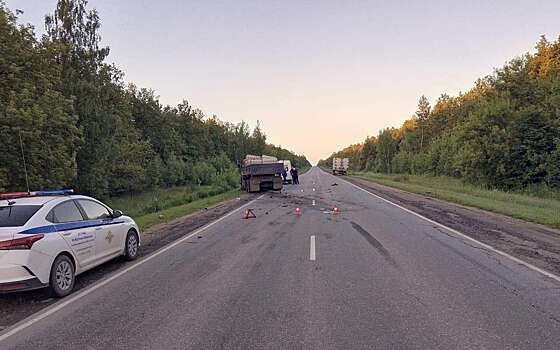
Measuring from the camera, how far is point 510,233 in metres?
12.2

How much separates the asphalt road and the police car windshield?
1532 millimetres

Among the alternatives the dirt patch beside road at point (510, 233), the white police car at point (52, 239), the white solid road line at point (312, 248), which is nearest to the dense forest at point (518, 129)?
the dirt patch beside road at point (510, 233)

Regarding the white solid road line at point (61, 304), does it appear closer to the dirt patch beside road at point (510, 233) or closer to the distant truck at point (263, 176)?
the dirt patch beside road at point (510, 233)

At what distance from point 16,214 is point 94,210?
180 cm

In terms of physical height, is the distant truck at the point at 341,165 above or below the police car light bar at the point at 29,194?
above

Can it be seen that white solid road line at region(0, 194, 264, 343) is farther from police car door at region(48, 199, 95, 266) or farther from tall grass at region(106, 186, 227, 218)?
tall grass at region(106, 186, 227, 218)

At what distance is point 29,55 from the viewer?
21094 mm

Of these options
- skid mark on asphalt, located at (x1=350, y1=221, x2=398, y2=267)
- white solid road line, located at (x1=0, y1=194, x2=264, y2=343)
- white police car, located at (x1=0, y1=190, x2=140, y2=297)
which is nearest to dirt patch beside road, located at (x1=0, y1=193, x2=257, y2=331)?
white solid road line, located at (x1=0, y1=194, x2=264, y2=343)

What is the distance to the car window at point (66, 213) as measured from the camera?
7012 millimetres

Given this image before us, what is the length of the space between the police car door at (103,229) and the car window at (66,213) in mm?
264

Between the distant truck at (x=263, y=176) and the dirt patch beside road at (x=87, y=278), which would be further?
the distant truck at (x=263, y=176)

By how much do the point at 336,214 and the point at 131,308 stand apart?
12.6 meters

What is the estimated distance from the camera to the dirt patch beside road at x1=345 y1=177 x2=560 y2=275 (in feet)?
29.3

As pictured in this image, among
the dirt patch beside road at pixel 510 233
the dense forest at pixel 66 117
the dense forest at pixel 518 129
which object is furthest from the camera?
the dense forest at pixel 518 129
